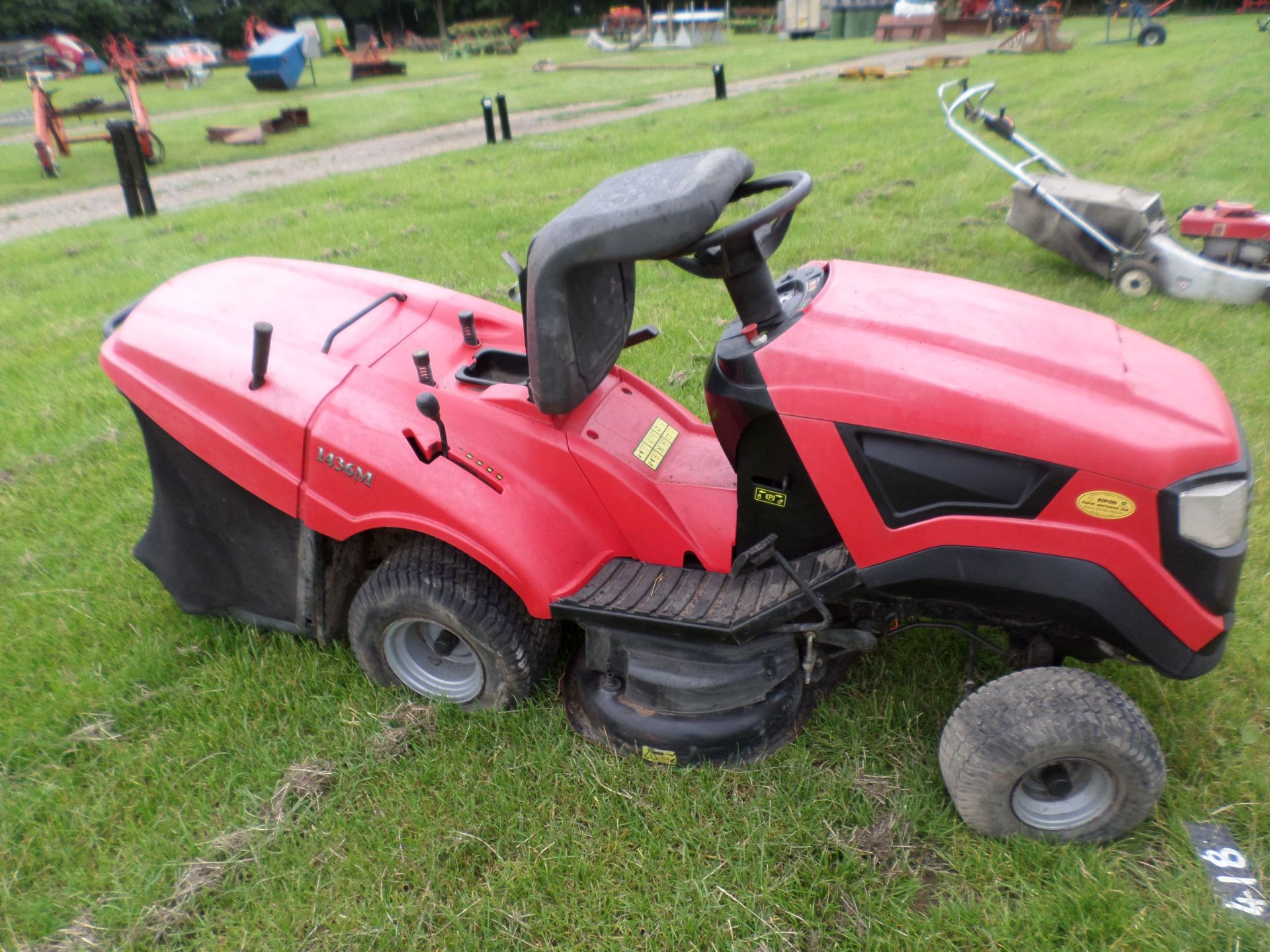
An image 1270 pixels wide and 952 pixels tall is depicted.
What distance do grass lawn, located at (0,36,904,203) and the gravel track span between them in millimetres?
543

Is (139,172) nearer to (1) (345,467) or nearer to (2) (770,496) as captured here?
(1) (345,467)

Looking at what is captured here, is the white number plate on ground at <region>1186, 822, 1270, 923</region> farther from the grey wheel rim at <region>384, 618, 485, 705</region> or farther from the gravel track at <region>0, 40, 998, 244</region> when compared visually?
the gravel track at <region>0, 40, 998, 244</region>

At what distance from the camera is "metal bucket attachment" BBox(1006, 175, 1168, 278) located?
5172 mm

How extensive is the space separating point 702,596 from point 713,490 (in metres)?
0.30

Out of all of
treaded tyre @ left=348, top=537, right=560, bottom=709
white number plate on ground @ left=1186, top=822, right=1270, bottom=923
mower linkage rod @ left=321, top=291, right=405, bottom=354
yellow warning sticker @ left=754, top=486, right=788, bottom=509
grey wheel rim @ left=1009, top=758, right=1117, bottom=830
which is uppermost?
mower linkage rod @ left=321, top=291, right=405, bottom=354

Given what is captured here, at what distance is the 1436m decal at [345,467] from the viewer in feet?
7.42

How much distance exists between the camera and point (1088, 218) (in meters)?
5.31

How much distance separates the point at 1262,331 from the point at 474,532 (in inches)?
176

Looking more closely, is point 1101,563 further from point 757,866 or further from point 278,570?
point 278,570

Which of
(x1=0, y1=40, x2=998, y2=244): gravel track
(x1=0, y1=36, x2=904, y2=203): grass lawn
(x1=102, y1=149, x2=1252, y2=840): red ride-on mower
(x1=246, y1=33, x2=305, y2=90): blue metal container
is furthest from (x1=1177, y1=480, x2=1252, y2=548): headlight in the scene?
(x1=246, y1=33, x2=305, y2=90): blue metal container


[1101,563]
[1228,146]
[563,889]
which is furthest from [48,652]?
[1228,146]

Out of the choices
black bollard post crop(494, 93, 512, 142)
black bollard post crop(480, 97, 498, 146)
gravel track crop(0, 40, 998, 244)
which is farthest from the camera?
black bollard post crop(494, 93, 512, 142)

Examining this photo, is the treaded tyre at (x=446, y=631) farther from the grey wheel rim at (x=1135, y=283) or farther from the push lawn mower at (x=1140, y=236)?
Answer: the grey wheel rim at (x=1135, y=283)

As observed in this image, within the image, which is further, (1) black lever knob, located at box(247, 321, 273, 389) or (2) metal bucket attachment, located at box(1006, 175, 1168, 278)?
(2) metal bucket attachment, located at box(1006, 175, 1168, 278)
